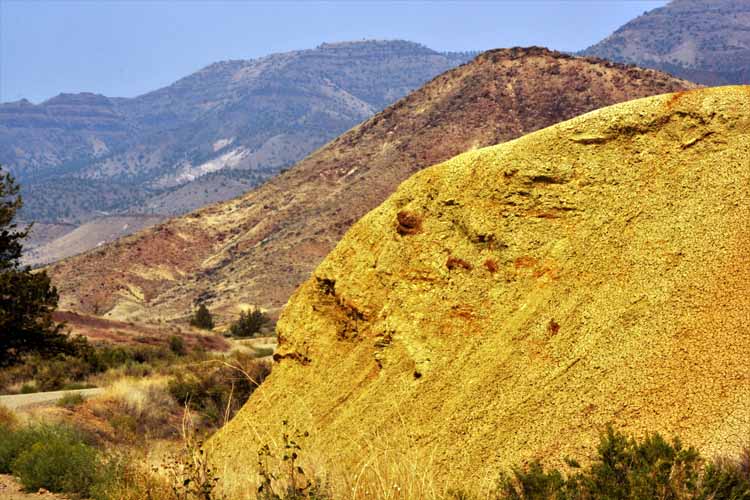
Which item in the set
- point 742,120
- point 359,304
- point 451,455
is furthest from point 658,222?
point 359,304

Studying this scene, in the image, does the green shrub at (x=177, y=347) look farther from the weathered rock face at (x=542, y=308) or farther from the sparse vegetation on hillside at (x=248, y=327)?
the weathered rock face at (x=542, y=308)

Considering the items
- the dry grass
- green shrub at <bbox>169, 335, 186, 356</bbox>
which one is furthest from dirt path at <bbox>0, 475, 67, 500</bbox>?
green shrub at <bbox>169, 335, 186, 356</bbox>

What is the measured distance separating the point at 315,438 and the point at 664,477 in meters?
4.14

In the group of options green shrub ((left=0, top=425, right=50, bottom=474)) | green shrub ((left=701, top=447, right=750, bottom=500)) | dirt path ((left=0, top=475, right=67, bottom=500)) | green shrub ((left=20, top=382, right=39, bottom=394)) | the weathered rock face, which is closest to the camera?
green shrub ((left=701, top=447, right=750, bottom=500))

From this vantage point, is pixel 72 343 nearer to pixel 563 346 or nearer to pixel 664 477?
pixel 563 346

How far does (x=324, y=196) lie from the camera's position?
76.7m

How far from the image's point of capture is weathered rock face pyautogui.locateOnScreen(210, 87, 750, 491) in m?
6.47

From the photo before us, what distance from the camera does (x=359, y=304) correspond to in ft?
31.1

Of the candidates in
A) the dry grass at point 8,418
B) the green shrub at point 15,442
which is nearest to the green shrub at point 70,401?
the dry grass at point 8,418

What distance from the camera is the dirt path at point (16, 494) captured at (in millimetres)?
8906

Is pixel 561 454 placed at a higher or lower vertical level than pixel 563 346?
lower

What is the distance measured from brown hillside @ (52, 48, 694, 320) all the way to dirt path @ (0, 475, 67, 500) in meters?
51.1

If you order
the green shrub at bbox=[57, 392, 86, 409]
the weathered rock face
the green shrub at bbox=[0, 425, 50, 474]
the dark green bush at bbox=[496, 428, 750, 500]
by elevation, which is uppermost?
the weathered rock face

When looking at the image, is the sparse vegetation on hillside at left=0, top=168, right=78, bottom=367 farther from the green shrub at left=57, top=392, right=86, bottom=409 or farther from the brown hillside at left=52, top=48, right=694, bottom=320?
the brown hillside at left=52, top=48, right=694, bottom=320
